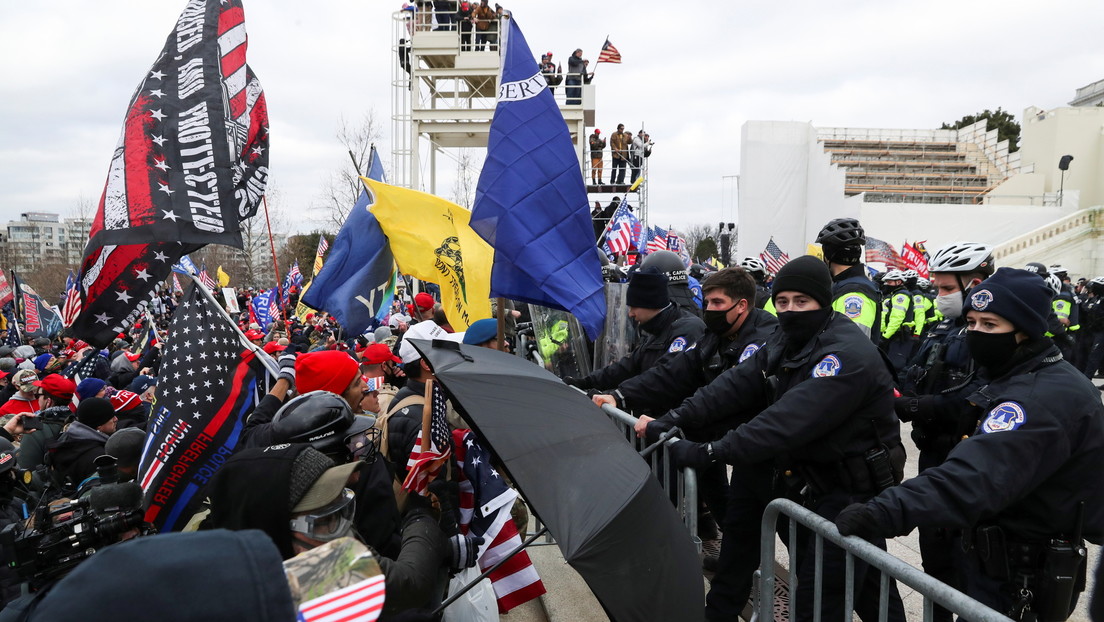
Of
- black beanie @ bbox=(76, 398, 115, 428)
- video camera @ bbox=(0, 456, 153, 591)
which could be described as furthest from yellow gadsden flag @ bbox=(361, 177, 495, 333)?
video camera @ bbox=(0, 456, 153, 591)

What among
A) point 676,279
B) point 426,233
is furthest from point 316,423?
point 676,279

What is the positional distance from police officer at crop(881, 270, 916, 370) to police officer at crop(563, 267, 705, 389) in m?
6.32

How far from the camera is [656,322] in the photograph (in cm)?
526

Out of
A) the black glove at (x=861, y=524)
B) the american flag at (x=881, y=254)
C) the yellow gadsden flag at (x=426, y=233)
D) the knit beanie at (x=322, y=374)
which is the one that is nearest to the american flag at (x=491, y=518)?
the knit beanie at (x=322, y=374)

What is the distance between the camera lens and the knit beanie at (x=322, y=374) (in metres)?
3.73

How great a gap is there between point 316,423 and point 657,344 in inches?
122

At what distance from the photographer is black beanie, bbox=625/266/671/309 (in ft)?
16.8

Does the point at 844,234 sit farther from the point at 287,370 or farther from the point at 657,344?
the point at 287,370

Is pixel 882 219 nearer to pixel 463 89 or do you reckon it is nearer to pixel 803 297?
pixel 463 89

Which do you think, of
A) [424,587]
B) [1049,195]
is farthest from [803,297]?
[1049,195]

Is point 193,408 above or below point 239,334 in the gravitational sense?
below

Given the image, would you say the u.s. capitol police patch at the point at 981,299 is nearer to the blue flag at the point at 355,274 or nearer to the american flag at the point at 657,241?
the blue flag at the point at 355,274

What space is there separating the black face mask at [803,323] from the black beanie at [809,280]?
6 centimetres

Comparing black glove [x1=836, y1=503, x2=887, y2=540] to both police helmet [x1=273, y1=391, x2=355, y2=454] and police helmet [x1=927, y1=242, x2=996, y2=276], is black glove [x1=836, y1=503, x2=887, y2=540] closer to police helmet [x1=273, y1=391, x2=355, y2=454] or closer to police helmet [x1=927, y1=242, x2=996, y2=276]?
police helmet [x1=273, y1=391, x2=355, y2=454]
